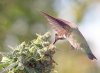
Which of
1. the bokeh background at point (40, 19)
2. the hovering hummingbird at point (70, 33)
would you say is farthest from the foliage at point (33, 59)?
the bokeh background at point (40, 19)

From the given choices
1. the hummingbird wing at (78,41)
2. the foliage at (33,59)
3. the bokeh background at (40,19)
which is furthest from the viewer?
the bokeh background at (40,19)

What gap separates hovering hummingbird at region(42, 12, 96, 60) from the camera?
6.12 ft

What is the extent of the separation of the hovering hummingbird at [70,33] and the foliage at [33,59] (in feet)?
0.24

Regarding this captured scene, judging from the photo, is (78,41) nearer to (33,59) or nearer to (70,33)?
(70,33)

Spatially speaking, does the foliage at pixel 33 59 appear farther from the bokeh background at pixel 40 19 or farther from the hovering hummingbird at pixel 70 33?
the bokeh background at pixel 40 19

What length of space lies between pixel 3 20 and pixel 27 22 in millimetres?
556

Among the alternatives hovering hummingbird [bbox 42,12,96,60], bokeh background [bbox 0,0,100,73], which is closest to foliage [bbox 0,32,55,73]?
hovering hummingbird [bbox 42,12,96,60]

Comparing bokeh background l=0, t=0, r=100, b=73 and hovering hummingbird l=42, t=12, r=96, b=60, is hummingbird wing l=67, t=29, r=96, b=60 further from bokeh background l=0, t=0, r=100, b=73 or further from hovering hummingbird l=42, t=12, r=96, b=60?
bokeh background l=0, t=0, r=100, b=73

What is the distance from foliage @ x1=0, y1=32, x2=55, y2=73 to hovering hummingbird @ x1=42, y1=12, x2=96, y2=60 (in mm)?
73

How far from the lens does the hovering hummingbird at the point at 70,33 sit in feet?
6.12

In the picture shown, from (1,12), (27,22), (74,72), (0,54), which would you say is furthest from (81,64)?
(0,54)

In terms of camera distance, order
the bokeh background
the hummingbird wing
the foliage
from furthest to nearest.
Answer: the bokeh background < the foliage < the hummingbird wing

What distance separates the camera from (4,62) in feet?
6.79

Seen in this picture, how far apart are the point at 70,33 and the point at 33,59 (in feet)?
0.77
